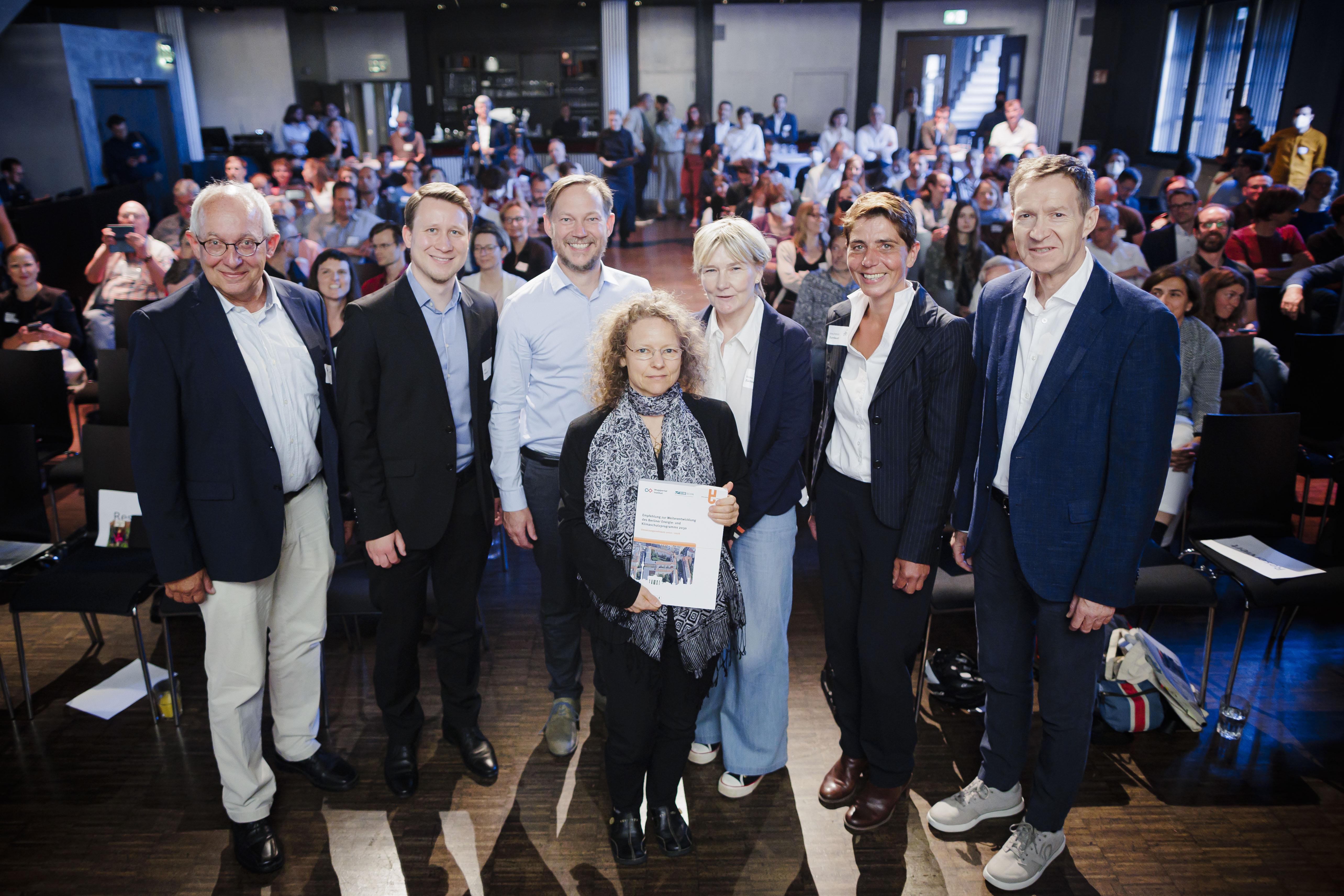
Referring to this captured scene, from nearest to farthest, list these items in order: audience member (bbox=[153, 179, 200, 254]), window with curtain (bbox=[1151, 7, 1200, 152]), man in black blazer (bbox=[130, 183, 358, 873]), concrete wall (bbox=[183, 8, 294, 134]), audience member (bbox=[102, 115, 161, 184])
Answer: man in black blazer (bbox=[130, 183, 358, 873]), audience member (bbox=[153, 179, 200, 254]), audience member (bbox=[102, 115, 161, 184]), window with curtain (bbox=[1151, 7, 1200, 152]), concrete wall (bbox=[183, 8, 294, 134])

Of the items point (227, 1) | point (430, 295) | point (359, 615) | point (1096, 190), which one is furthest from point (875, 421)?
point (227, 1)

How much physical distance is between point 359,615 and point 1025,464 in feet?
9.29

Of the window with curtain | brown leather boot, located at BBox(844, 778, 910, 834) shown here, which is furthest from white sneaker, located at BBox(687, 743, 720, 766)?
the window with curtain

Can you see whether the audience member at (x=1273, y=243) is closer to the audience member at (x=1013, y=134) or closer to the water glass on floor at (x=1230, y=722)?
the water glass on floor at (x=1230, y=722)

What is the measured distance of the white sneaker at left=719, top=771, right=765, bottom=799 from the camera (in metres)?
2.79

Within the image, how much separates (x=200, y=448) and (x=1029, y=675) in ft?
8.32

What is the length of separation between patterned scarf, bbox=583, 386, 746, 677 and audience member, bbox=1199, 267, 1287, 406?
11.5ft

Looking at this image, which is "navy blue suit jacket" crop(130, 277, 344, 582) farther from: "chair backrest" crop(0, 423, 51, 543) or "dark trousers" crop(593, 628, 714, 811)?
"chair backrest" crop(0, 423, 51, 543)

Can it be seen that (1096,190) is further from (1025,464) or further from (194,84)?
(194,84)

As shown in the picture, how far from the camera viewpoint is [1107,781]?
288 centimetres

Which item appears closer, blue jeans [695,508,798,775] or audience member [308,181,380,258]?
blue jeans [695,508,798,775]

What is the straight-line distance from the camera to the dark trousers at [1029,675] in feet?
7.66

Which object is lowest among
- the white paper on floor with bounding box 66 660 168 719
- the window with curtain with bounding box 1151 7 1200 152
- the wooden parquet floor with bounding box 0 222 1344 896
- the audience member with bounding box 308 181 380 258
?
the wooden parquet floor with bounding box 0 222 1344 896

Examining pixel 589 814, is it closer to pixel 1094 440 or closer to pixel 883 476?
pixel 883 476
